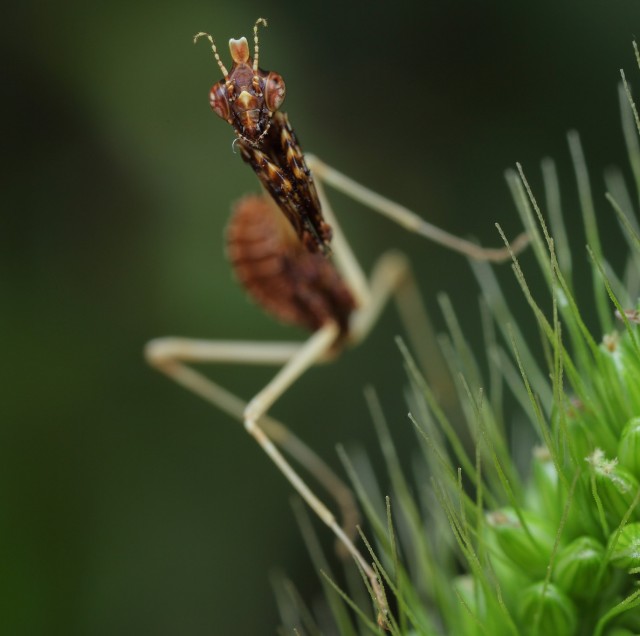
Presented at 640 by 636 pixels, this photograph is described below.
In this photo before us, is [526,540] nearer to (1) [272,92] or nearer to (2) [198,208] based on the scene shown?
(1) [272,92]

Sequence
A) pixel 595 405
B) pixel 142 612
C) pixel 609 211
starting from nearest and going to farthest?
pixel 595 405
pixel 142 612
pixel 609 211

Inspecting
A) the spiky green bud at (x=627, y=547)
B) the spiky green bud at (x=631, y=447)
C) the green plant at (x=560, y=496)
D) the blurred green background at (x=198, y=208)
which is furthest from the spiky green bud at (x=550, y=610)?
the blurred green background at (x=198, y=208)

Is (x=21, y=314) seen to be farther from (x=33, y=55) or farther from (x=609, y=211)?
(x=609, y=211)

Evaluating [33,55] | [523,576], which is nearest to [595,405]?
[523,576]

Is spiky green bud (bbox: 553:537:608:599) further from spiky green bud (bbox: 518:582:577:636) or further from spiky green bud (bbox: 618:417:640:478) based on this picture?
spiky green bud (bbox: 618:417:640:478)

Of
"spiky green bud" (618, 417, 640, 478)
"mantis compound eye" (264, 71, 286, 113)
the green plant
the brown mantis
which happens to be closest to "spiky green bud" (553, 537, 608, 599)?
the green plant

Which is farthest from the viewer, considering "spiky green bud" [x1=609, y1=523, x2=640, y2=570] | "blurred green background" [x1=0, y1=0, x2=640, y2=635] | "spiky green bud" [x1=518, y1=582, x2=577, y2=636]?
"blurred green background" [x1=0, y1=0, x2=640, y2=635]

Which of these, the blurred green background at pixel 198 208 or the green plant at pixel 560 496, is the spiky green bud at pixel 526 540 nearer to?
the green plant at pixel 560 496

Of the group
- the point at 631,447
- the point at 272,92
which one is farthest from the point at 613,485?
the point at 272,92
